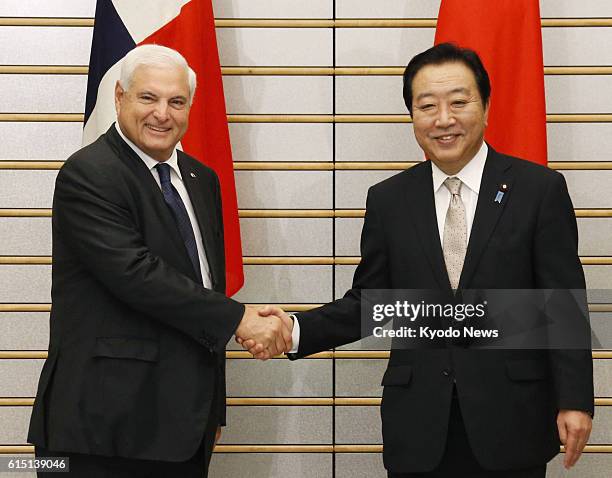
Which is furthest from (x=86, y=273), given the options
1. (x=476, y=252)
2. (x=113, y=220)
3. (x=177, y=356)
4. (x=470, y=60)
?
(x=470, y=60)

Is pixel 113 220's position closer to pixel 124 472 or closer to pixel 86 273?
pixel 86 273

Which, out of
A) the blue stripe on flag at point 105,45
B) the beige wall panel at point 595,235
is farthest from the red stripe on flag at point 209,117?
the beige wall panel at point 595,235

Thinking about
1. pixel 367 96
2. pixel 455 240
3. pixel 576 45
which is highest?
pixel 576 45

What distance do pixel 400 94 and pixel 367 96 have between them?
15 centimetres

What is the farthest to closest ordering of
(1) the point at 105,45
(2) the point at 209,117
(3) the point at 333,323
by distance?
1. (2) the point at 209,117
2. (1) the point at 105,45
3. (3) the point at 333,323

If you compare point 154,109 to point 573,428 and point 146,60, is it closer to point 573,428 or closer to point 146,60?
point 146,60

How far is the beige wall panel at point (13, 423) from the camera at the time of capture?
12.2 feet

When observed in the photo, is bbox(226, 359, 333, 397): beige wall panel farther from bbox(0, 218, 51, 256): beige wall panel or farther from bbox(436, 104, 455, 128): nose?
bbox(436, 104, 455, 128): nose

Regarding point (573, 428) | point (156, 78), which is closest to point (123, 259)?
point (156, 78)

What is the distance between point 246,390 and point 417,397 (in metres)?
1.42

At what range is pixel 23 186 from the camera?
371cm

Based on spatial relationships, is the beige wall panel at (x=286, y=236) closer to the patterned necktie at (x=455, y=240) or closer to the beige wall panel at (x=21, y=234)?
the beige wall panel at (x=21, y=234)

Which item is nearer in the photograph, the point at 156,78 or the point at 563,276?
the point at 563,276

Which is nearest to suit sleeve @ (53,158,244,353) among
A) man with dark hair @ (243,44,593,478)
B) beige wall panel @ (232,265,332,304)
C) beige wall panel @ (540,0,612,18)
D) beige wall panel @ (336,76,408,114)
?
man with dark hair @ (243,44,593,478)
